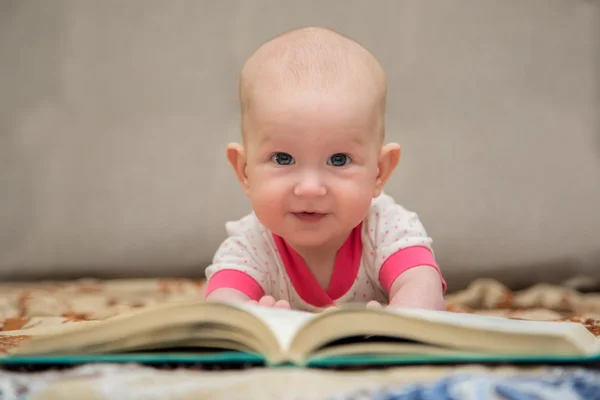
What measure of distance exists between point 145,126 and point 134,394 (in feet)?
4.45

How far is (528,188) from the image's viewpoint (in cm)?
185

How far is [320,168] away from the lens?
103cm

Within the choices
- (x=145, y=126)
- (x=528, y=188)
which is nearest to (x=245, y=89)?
(x=145, y=126)

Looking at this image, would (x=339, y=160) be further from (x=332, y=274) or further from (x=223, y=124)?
(x=223, y=124)

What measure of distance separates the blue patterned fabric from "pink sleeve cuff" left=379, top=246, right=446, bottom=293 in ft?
1.54

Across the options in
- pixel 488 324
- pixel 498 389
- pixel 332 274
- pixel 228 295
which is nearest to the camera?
pixel 498 389

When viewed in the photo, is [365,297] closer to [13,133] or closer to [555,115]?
[555,115]

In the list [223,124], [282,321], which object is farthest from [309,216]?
[223,124]

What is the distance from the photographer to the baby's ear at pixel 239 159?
1161 millimetres

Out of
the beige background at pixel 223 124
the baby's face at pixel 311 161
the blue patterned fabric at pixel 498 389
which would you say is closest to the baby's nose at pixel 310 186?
the baby's face at pixel 311 161

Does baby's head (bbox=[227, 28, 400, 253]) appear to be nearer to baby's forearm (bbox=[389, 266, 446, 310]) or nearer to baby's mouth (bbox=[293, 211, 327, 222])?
baby's mouth (bbox=[293, 211, 327, 222])

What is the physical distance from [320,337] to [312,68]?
1.56 ft

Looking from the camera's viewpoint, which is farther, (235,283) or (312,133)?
(235,283)

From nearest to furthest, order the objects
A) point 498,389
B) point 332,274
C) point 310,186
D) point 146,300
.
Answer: point 498,389
point 310,186
point 332,274
point 146,300
